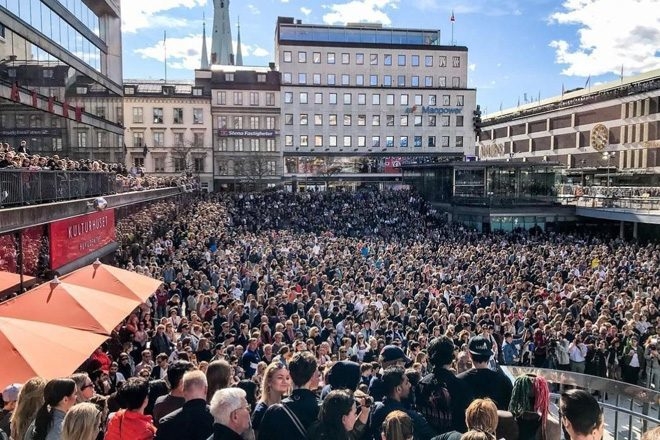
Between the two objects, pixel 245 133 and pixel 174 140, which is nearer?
pixel 174 140

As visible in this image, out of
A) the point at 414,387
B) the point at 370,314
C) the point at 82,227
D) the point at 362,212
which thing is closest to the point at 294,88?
the point at 362,212

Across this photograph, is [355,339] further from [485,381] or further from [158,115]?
[158,115]

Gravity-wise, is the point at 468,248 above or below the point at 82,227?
below

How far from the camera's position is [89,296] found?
923 cm

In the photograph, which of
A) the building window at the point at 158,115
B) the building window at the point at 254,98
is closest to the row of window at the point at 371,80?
the building window at the point at 254,98

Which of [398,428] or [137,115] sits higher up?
[137,115]

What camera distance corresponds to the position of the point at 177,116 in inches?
2397

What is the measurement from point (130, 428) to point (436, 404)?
2.80 metres

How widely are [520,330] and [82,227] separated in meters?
13.0

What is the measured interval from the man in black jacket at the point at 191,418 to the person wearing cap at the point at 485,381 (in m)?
2.45

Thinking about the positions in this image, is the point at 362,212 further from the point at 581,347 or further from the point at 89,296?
the point at 89,296

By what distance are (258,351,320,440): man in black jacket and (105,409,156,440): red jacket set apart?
1022 millimetres

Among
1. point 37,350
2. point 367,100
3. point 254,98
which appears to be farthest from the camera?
point 367,100

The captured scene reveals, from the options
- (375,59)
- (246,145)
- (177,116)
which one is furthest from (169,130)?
(375,59)
